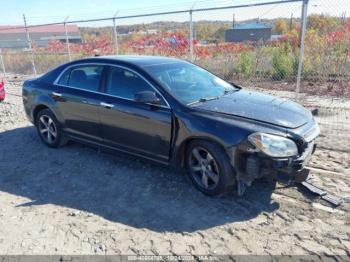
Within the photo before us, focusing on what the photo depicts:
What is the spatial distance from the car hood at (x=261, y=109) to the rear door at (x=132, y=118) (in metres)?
0.55

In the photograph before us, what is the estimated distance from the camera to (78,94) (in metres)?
5.09

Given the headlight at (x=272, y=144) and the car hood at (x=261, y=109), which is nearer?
the headlight at (x=272, y=144)

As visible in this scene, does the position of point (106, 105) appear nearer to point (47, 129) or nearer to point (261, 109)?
point (47, 129)

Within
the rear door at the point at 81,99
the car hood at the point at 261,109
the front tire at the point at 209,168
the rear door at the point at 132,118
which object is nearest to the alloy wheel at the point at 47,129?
the rear door at the point at 81,99

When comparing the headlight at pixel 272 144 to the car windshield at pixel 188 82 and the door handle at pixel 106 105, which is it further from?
the door handle at pixel 106 105

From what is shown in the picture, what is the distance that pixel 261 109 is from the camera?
3.99 meters

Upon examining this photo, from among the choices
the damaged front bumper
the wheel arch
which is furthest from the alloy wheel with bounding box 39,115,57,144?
the damaged front bumper

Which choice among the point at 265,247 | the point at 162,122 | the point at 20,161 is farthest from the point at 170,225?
the point at 20,161

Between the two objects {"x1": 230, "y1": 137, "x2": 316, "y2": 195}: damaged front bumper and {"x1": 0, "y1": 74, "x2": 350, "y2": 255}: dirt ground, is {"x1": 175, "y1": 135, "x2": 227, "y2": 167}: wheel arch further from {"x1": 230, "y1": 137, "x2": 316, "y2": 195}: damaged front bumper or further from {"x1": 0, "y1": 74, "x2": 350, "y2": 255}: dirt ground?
{"x1": 0, "y1": 74, "x2": 350, "y2": 255}: dirt ground

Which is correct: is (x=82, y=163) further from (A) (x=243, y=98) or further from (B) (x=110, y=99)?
(A) (x=243, y=98)

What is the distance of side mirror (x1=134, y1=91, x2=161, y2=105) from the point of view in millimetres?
4070

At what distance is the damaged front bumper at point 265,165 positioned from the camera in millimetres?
3432

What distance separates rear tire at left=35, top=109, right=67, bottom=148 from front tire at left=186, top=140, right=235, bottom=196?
265 centimetres

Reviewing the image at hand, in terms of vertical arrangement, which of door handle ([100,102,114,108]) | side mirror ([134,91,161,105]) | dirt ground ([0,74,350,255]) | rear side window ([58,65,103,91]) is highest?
rear side window ([58,65,103,91])
